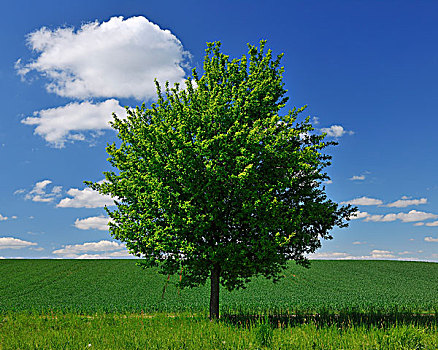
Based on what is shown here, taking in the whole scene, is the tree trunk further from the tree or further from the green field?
the green field

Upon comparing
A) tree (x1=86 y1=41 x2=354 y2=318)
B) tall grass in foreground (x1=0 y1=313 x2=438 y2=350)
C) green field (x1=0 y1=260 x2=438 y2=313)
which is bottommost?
green field (x1=0 y1=260 x2=438 y2=313)

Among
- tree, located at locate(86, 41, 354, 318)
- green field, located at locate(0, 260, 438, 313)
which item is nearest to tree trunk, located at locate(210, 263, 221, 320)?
tree, located at locate(86, 41, 354, 318)

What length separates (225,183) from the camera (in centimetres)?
1534

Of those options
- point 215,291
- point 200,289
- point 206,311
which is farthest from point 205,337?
point 200,289

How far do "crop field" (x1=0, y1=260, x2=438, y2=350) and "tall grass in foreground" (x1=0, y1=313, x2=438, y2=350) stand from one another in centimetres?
4

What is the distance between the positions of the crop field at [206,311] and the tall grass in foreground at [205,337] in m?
0.04

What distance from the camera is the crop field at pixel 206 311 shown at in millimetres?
12086

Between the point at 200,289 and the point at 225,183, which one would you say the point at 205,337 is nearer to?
the point at 225,183

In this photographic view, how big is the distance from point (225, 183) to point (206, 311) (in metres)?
9.04

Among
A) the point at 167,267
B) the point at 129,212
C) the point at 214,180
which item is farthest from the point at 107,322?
the point at 214,180

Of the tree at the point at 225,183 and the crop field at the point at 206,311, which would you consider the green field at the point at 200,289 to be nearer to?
the crop field at the point at 206,311

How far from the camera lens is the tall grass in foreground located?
1143 cm

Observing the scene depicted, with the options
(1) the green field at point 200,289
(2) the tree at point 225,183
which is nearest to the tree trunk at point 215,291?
(2) the tree at point 225,183

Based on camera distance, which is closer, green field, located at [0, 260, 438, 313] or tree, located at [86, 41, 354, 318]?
Result: tree, located at [86, 41, 354, 318]
